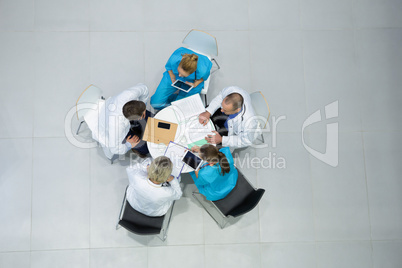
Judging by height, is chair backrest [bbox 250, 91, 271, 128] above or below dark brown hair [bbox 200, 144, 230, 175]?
above

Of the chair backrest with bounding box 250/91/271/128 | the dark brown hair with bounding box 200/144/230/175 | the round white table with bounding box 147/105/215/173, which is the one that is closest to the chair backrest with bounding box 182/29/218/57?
the chair backrest with bounding box 250/91/271/128

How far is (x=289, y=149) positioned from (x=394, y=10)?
2290mm

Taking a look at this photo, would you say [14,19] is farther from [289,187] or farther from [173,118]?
[289,187]

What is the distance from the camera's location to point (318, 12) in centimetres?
395

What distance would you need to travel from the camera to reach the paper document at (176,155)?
2.85 meters

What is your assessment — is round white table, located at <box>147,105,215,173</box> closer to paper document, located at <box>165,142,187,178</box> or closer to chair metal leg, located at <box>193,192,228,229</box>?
paper document, located at <box>165,142,187,178</box>

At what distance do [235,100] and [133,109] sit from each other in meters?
0.92

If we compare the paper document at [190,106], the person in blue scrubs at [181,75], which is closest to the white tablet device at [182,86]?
the person in blue scrubs at [181,75]

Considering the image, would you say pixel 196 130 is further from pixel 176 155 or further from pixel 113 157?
pixel 113 157

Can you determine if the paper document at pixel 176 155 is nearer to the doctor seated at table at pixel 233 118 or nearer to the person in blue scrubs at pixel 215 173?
the person in blue scrubs at pixel 215 173

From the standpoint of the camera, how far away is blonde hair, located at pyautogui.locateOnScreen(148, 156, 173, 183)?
2.51 m

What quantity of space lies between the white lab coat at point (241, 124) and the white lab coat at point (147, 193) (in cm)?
71

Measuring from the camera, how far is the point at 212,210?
3506 millimetres

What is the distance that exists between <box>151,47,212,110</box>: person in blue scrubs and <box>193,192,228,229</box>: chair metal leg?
110cm
